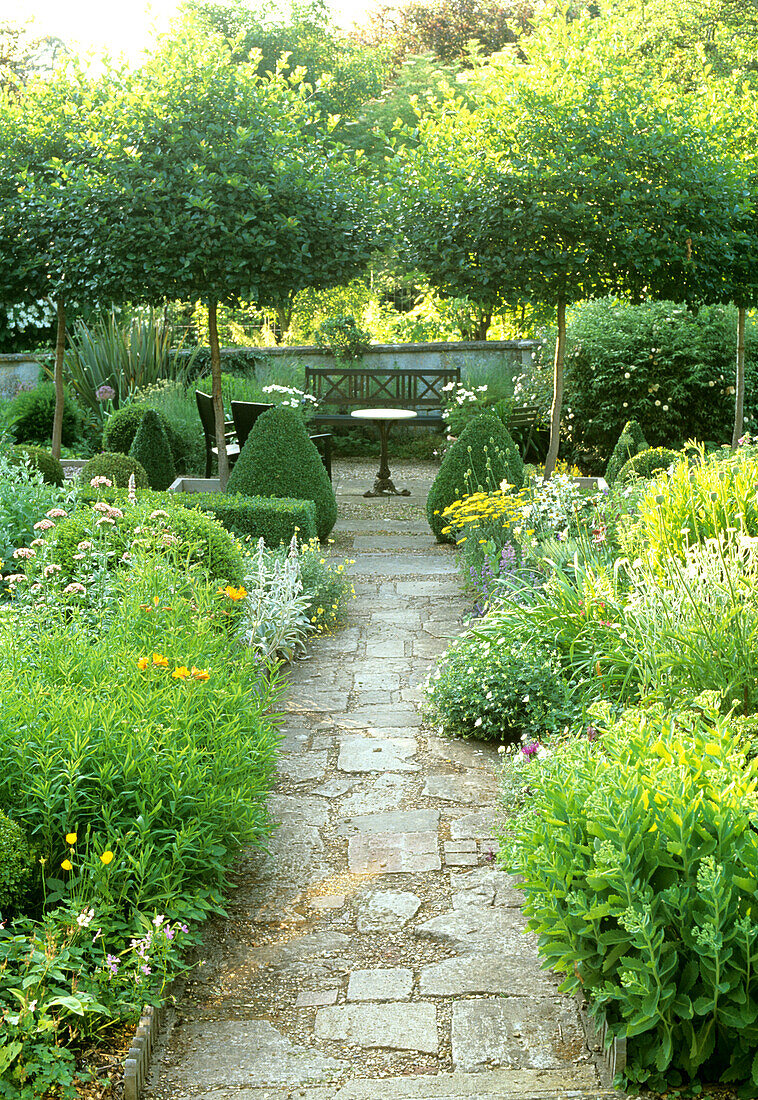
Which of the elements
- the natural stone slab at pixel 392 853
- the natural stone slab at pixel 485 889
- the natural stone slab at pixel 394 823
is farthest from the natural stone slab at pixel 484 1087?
the natural stone slab at pixel 394 823

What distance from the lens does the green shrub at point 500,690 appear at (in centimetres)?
444

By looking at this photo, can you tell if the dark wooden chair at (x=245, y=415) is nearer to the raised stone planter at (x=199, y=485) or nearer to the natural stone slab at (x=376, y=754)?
the raised stone planter at (x=199, y=485)

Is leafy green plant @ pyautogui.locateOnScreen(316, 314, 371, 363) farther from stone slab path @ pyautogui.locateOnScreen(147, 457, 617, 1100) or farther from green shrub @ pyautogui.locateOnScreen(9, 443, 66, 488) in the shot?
stone slab path @ pyautogui.locateOnScreen(147, 457, 617, 1100)

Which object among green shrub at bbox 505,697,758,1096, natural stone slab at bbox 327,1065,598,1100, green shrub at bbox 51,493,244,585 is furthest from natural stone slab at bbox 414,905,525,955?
green shrub at bbox 51,493,244,585

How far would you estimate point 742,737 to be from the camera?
11.5ft

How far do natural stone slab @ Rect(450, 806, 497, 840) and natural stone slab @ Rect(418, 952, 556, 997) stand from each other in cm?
72

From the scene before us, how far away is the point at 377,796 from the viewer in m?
4.18

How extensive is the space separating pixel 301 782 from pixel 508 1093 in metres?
1.97

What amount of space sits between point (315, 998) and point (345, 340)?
12.5 meters

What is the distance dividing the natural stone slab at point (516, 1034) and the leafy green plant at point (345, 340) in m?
12.5

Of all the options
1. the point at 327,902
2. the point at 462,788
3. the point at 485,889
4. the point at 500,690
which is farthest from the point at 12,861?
the point at 500,690

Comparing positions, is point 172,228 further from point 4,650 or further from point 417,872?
point 417,872

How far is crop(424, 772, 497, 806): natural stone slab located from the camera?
163 inches

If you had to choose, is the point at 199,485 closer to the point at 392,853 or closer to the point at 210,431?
the point at 210,431
